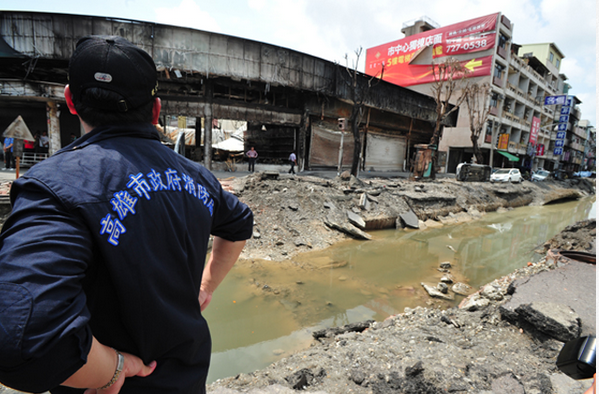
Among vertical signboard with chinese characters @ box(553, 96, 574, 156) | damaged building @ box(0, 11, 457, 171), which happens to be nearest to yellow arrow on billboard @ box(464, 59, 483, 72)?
vertical signboard with chinese characters @ box(553, 96, 574, 156)

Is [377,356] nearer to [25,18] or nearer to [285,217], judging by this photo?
[285,217]

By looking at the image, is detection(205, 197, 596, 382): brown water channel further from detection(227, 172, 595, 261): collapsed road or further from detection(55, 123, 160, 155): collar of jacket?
detection(55, 123, 160, 155): collar of jacket

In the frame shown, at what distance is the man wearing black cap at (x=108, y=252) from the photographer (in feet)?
2.16

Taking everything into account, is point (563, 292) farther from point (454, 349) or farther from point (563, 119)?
point (563, 119)

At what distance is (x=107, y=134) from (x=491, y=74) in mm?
33927

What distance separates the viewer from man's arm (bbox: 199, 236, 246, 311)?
150 centimetres

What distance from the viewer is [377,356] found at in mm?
2887

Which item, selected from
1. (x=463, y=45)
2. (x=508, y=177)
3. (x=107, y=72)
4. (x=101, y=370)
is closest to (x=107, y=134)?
(x=107, y=72)

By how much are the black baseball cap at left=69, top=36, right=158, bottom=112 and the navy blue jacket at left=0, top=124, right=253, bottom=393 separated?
0.10 meters

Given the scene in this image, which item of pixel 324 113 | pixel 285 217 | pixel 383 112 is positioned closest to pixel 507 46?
pixel 383 112

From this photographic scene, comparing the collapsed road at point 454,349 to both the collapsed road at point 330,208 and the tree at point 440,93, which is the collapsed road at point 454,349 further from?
the tree at point 440,93

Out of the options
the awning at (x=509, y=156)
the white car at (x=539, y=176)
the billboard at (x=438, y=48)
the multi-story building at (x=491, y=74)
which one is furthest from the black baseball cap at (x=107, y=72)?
the awning at (x=509, y=156)

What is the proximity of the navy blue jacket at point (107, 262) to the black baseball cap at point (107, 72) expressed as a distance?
97mm

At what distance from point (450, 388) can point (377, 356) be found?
0.67 metres
